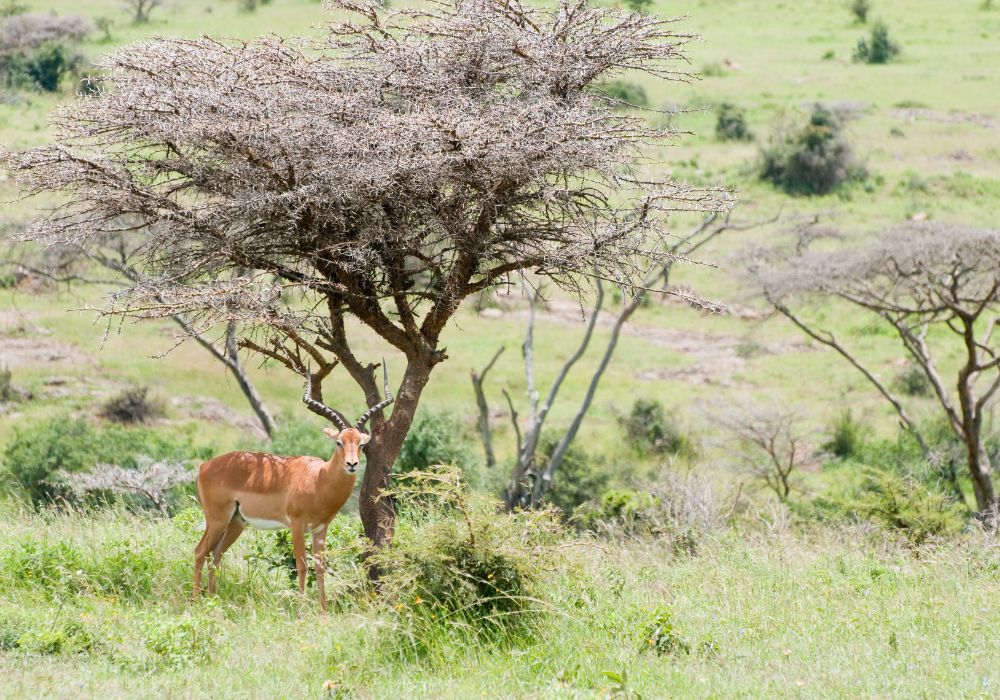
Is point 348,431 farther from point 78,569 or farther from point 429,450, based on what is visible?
point 429,450

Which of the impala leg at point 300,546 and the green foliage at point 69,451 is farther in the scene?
the green foliage at point 69,451

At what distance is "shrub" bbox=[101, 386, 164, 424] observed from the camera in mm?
26297

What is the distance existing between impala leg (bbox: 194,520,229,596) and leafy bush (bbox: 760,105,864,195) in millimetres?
41302

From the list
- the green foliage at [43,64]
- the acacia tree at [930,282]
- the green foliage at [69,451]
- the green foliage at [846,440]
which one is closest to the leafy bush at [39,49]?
the green foliage at [43,64]

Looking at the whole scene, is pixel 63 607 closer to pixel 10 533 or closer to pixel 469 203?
pixel 10 533

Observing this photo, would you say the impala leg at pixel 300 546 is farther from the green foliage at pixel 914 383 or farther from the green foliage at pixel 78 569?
the green foliage at pixel 914 383

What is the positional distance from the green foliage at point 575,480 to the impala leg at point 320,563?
533 inches

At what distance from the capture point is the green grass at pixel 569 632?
5.92m

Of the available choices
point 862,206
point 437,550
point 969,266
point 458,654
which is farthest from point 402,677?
point 862,206

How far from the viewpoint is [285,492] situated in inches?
310

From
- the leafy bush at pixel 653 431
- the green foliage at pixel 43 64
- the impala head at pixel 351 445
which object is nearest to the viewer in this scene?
the impala head at pixel 351 445

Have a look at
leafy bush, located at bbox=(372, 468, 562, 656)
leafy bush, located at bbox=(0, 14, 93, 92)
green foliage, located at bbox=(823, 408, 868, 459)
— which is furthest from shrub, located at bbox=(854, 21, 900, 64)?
leafy bush, located at bbox=(372, 468, 562, 656)

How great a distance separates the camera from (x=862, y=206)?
44.6 m

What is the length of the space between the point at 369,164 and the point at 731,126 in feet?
152
